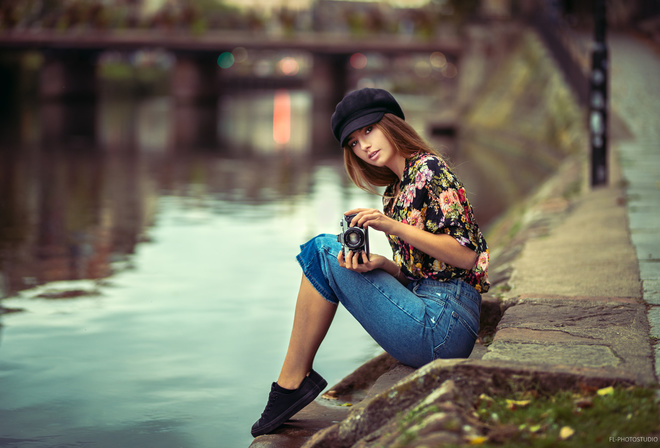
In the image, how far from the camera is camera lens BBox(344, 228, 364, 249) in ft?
11.7

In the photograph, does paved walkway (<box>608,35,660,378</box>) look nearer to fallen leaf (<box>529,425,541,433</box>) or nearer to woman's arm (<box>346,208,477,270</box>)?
fallen leaf (<box>529,425,541,433</box>)

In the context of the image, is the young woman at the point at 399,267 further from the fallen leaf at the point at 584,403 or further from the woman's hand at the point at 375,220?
the fallen leaf at the point at 584,403

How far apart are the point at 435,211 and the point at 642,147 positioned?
12.8m

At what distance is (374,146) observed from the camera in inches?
148

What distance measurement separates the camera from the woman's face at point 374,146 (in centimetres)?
376

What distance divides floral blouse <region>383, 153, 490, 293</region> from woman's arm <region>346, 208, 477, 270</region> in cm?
4

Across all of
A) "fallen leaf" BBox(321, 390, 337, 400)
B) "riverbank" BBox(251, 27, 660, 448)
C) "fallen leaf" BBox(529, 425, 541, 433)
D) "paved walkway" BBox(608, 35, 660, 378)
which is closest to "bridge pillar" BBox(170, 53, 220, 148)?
"paved walkway" BBox(608, 35, 660, 378)

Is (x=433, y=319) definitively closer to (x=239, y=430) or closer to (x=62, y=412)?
(x=239, y=430)

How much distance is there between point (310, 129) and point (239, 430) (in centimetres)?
3339

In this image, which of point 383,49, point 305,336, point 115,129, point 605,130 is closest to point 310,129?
point 115,129

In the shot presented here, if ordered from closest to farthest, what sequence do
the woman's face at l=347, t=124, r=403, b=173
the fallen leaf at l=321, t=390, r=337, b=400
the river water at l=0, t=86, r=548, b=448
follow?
1. the woman's face at l=347, t=124, r=403, b=173
2. the river water at l=0, t=86, r=548, b=448
3. the fallen leaf at l=321, t=390, r=337, b=400

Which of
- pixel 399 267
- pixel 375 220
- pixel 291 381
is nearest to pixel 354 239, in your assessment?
pixel 375 220

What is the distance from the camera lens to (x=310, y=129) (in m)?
37.4

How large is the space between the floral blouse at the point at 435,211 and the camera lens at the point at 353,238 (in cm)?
21
